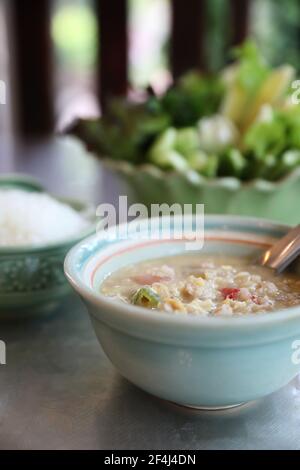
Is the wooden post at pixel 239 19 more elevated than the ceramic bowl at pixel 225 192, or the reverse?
the wooden post at pixel 239 19

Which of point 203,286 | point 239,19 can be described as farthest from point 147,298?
point 239,19

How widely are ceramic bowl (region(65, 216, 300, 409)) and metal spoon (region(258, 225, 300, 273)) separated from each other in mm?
254

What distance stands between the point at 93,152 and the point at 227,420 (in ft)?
3.56

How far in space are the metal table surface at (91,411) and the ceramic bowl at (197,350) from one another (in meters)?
0.04

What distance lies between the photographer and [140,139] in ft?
5.90

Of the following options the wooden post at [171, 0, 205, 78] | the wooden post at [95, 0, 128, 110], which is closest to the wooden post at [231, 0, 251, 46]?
the wooden post at [171, 0, 205, 78]

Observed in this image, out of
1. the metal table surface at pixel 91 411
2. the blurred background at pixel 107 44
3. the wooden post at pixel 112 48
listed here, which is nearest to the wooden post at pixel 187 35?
the blurred background at pixel 107 44

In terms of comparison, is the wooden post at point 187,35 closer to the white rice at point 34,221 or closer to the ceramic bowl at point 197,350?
the white rice at point 34,221

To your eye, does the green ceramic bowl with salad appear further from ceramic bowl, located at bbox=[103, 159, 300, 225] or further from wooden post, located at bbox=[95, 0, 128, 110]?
wooden post, located at bbox=[95, 0, 128, 110]

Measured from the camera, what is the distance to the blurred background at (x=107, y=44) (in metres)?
4.34

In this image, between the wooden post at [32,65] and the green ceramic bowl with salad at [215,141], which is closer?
the green ceramic bowl with salad at [215,141]

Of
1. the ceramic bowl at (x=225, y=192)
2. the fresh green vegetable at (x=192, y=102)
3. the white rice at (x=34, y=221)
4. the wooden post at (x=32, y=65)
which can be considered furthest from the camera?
the wooden post at (x=32, y=65)

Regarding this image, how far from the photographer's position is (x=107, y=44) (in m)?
4.64

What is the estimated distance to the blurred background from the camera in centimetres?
434
